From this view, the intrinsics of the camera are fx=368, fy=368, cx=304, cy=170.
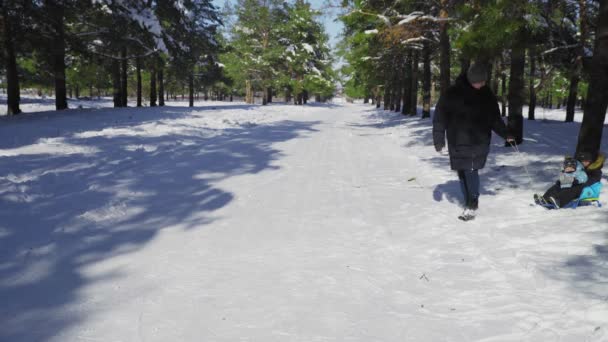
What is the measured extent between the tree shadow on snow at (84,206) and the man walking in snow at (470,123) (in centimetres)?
308

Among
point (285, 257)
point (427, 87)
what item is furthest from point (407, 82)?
point (285, 257)

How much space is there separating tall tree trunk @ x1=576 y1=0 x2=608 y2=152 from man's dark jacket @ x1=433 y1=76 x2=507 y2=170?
91.9 inches

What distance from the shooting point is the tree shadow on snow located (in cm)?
268

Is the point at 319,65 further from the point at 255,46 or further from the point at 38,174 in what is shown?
the point at 38,174

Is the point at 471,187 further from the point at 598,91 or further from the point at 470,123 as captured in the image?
the point at 598,91

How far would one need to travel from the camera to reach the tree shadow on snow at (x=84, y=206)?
2.68m

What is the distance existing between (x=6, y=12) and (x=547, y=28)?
16.9 metres

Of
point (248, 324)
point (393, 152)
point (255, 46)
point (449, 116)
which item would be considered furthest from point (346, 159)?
point (255, 46)

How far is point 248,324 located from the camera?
242 cm

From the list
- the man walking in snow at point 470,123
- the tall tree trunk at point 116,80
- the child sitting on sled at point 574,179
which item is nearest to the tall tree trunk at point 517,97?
the child sitting on sled at point 574,179

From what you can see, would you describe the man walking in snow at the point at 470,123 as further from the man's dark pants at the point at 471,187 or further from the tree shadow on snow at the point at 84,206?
the tree shadow on snow at the point at 84,206

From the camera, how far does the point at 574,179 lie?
14.9 ft

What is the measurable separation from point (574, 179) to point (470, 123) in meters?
1.49

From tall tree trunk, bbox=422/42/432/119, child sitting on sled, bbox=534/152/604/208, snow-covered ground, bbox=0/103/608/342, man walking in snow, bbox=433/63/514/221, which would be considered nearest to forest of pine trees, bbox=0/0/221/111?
snow-covered ground, bbox=0/103/608/342
